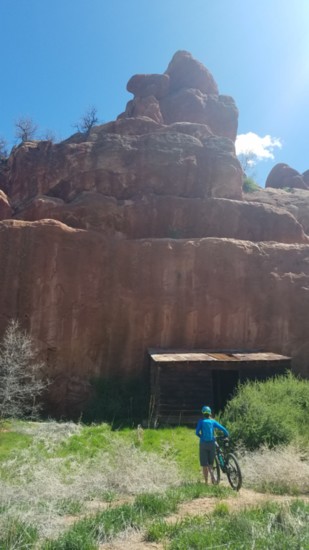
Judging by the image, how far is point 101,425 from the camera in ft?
46.8

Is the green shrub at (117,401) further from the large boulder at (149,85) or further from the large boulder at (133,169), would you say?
the large boulder at (149,85)

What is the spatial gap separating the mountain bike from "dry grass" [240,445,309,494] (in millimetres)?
452

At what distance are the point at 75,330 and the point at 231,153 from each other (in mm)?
17013

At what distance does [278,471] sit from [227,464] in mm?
1073

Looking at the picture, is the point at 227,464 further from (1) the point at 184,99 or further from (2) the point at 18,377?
(1) the point at 184,99

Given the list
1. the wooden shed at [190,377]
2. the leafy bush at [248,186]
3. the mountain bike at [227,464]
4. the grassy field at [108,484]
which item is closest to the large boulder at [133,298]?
the wooden shed at [190,377]

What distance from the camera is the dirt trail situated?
589 centimetres

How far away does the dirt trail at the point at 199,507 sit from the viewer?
5.89m

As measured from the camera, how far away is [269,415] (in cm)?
1135

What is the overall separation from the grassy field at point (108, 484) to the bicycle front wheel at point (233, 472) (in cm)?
28

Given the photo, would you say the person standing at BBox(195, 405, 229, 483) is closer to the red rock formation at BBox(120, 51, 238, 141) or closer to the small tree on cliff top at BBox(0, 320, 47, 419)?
the small tree on cliff top at BBox(0, 320, 47, 419)

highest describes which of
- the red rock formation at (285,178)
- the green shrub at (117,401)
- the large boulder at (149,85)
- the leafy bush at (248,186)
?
the large boulder at (149,85)

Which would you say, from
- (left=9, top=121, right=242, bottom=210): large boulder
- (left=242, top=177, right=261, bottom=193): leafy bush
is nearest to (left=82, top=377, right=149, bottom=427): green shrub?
(left=9, top=121, right=242, bottom=210): large boulder

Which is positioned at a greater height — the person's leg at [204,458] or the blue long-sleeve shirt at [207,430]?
the blue long-sleeve shirt at [207,430]
